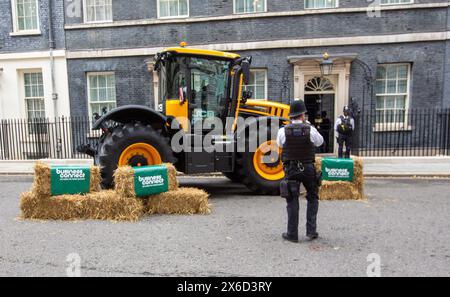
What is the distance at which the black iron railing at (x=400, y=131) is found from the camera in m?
12.2

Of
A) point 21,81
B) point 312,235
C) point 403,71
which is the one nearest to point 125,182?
point 312,235

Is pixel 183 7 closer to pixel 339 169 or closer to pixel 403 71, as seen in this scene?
pixel 403 71

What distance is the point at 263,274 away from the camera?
3.76 meters

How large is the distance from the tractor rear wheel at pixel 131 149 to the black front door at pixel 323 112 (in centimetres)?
766

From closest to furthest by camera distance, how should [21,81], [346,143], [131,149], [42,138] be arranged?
[131,149], [346,143], [42,138], [21,81]

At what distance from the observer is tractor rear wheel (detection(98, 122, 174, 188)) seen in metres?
6.62

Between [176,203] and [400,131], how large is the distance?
9.63 metres

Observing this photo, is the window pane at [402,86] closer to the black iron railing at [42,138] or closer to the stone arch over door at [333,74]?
the stone arch over door at [333,74]

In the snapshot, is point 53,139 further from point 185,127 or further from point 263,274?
point 263,274

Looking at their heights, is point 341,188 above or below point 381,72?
below

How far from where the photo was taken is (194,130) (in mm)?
7234

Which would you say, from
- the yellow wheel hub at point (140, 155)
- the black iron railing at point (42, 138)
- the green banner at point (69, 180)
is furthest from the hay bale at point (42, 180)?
the black iron railing at point (42, 138)

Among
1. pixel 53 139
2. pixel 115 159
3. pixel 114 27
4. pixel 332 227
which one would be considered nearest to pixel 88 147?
pixel 115 159

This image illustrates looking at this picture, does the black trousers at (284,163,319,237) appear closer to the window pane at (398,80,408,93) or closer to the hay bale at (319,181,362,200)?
the hay bale at (319,181,362,200)
